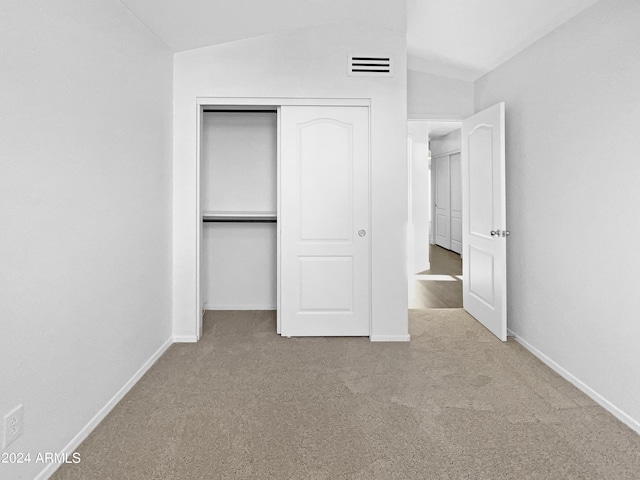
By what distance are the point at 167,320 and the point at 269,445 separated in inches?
72.0

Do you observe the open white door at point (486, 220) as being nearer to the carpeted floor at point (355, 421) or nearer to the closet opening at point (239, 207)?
the carpeted floor at point (355, 421)

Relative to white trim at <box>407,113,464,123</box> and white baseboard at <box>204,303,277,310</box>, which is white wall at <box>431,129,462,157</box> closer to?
white trim at <box>407,113,464,123</box>

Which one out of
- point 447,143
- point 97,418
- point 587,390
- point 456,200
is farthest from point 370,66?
point 447,143

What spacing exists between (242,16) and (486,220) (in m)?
Answer: 2.73

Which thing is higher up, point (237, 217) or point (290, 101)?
point (290, 101)

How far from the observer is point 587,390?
9.01 ft

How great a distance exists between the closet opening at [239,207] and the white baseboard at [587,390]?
2.56 metres

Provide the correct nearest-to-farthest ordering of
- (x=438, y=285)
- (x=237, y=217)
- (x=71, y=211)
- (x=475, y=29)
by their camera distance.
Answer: (x=71, y=211), (x=475, y=29), (x=237, y=217), (x=438, y=285)

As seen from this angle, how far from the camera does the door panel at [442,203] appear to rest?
10.1m

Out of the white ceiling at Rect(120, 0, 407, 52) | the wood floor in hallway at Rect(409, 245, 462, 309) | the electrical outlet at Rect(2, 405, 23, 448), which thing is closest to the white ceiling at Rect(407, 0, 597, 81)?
the white ceiling at Rect(120, 0, 407, 52)

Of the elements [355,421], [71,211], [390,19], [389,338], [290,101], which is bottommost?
[355,421]

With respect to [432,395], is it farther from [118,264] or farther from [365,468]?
[118,264]

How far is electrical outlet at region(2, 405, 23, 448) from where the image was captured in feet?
5.49

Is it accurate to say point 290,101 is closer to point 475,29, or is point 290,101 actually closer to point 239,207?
point 239,207
